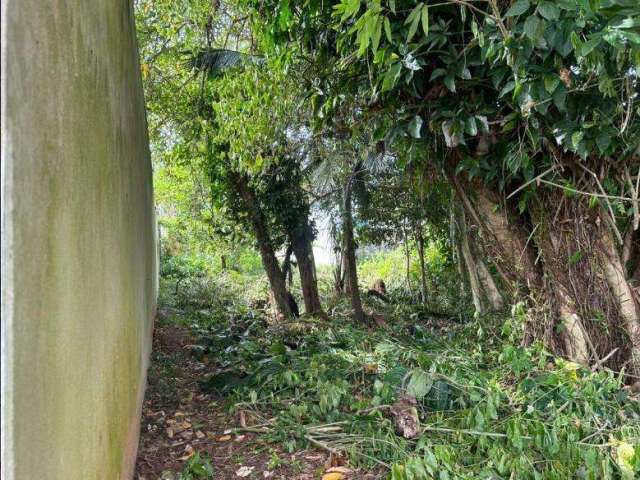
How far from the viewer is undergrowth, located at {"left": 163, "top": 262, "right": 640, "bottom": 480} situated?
8.53ft

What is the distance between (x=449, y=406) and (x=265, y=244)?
567cm

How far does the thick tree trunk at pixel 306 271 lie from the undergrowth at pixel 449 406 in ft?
10.3

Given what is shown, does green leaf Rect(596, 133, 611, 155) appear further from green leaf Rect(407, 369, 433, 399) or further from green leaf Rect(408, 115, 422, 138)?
green leaf Rect(407, 369, 433, 399)

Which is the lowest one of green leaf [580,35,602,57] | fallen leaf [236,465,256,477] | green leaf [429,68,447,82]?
fallen leaf [236,465,256,477]

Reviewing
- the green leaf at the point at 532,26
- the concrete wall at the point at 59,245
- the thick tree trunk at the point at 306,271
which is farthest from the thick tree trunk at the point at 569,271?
the thick tree trunk at the point at 306,271

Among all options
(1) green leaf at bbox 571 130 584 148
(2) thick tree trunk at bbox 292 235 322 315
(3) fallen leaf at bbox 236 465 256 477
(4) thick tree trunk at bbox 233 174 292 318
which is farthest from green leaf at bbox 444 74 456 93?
(2) thick tree trunk at bbox 292 235 322 315

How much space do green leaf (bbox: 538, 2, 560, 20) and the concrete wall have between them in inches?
77.7

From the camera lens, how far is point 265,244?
8.62 metres

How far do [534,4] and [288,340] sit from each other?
15.9 feet

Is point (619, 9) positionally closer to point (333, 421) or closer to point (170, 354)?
point (333, 421)

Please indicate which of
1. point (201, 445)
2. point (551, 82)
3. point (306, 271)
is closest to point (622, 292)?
point (551, 82)

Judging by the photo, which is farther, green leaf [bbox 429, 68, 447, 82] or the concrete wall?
green leaf [bbox 429, 68, 447, 82]

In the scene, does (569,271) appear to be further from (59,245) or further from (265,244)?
(265,244)

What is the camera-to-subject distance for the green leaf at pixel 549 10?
7.67ft
